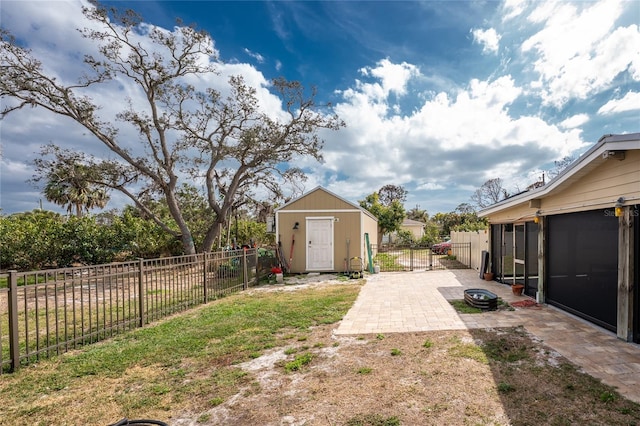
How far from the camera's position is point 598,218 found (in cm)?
501

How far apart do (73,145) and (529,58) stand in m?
18.3

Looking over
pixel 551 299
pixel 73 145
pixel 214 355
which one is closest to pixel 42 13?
pixel 73 145

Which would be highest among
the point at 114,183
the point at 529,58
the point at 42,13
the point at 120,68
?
the point at 120,68

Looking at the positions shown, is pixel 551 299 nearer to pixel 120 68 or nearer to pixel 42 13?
pixel 42 13

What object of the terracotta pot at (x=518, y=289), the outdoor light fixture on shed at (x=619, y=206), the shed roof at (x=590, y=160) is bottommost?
the terracotta pot at (x=518, y=289)

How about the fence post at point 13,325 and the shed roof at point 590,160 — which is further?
the shed roof at point 590,160

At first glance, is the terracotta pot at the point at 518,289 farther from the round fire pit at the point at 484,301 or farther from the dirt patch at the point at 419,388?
the dirt patch at the point at 419,388

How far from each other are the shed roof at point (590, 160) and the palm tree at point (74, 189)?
1735 cm

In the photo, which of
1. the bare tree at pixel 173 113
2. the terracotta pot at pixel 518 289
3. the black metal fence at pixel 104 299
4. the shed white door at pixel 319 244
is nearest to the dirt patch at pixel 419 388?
the black metal fence at pixel 104 299

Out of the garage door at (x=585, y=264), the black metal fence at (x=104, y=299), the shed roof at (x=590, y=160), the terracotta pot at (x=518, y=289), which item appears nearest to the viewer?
the black metal fence at (x=104, y=299)

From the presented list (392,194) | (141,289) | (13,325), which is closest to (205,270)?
(141,289)

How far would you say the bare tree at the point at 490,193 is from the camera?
109ft

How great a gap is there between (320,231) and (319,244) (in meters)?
0.52

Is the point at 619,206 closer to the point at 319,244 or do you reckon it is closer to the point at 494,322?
the point at 494,322
